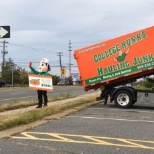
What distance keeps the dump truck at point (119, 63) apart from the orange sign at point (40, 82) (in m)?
2.13

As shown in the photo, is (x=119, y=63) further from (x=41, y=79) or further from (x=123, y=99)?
(x=41, y=79)

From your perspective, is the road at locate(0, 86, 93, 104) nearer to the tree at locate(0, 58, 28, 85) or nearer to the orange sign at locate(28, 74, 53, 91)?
the orange sign at locate(28, 74, 53, 91)

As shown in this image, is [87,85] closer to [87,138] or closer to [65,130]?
[65,130]

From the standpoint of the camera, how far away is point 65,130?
30.3 feet

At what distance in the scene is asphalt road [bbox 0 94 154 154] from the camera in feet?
23.2

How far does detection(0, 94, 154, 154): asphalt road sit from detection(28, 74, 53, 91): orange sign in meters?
3.15

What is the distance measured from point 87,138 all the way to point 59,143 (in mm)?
845

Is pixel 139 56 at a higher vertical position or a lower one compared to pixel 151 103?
higher

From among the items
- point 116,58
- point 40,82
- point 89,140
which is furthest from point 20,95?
point 89,140

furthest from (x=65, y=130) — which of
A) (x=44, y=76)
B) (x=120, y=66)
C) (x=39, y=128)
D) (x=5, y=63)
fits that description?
(x=5, y=63)

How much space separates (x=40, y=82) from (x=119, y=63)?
3514mm

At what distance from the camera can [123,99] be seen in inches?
623

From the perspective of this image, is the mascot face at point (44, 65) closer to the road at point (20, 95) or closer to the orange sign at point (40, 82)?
the orange sign at point (40, 82)

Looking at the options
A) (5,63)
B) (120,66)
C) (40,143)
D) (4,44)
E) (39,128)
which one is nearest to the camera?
(40,143)
